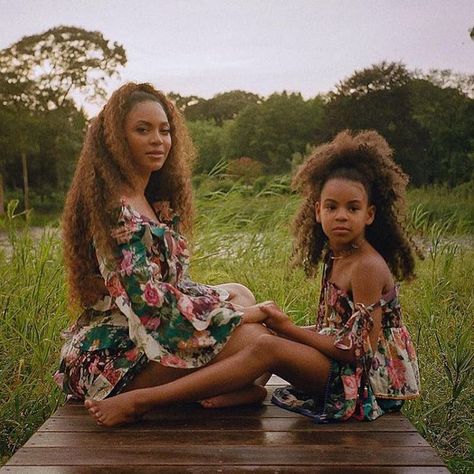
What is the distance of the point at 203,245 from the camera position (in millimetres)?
4777

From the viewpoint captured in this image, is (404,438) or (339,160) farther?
(339,160)

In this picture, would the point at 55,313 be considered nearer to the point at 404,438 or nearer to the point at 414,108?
the point at 404,438

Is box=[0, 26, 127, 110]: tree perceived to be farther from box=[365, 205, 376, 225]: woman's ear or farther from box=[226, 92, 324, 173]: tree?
box=[365, 205, 376, 225]: woman's ear

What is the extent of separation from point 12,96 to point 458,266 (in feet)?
39.7

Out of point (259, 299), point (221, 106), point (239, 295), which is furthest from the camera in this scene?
point (221, 106)

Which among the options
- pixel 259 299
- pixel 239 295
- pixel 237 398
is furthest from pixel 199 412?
pixel 259 299

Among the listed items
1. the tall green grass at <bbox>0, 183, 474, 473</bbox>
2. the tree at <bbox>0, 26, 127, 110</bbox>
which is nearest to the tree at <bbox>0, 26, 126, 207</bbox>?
the tree at <bbox>0, 26, 127, 110</bbox>

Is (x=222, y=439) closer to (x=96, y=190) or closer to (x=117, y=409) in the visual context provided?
(x=117, y=409)

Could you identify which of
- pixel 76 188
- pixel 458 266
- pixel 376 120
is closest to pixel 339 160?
pixel 76 188

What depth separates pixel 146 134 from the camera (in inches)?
98.0

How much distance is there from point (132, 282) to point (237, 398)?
520 millimetres

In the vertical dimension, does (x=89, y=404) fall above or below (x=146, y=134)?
below

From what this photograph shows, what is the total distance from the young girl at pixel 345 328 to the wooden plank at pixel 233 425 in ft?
0.13

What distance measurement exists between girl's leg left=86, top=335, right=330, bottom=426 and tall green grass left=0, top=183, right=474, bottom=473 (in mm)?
858
